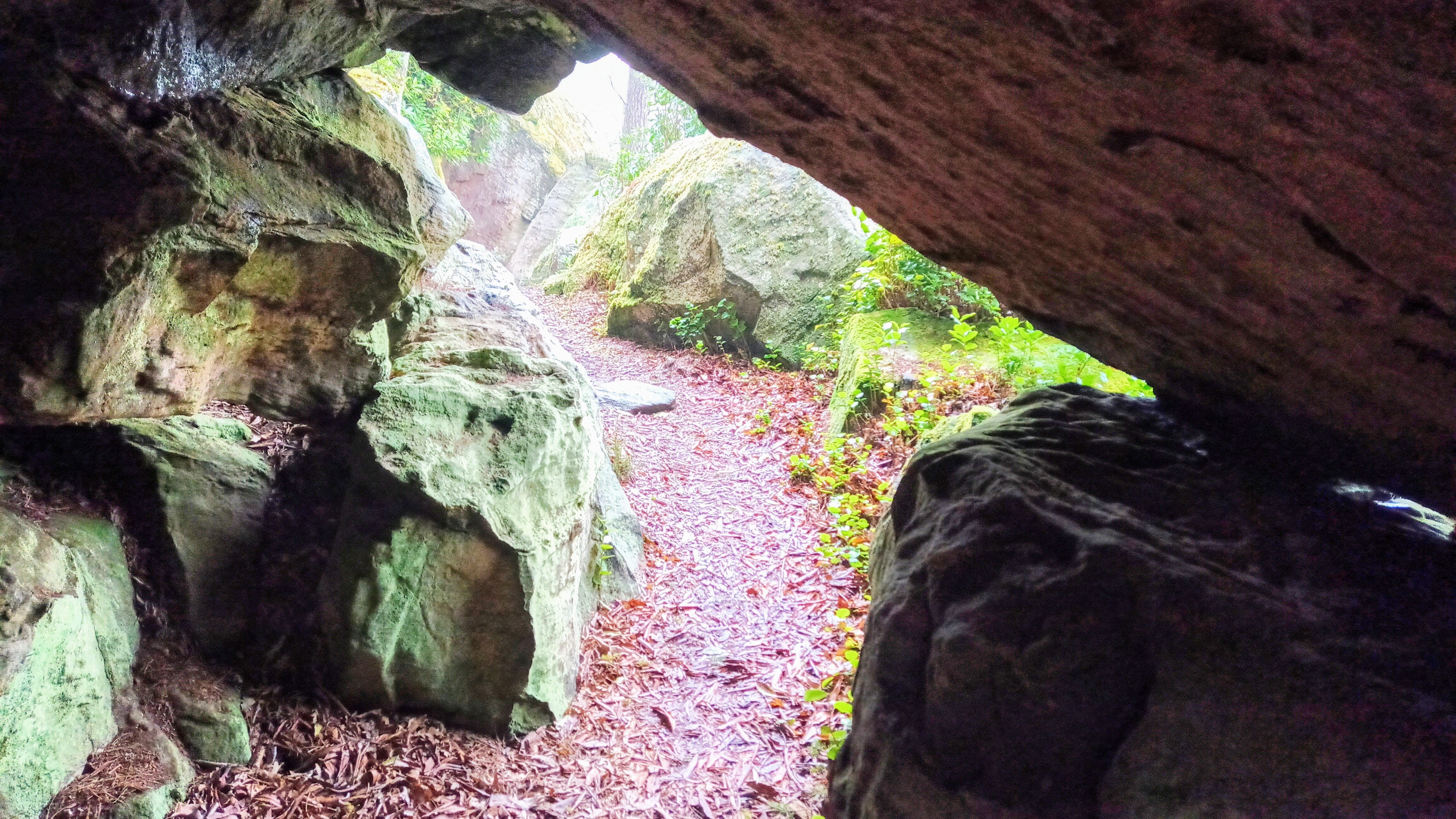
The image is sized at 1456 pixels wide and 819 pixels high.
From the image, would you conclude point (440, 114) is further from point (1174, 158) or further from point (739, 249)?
point (1174, 158)

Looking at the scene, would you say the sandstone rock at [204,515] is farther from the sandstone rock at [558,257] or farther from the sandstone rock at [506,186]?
the sandstone rock at [506,186]

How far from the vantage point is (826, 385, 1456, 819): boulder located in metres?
1.81

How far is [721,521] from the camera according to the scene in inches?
267

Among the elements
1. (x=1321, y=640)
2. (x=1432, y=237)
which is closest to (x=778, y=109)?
(x=1432, y=237)

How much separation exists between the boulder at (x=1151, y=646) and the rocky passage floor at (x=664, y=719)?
1.53m

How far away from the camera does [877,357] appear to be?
25.0ft

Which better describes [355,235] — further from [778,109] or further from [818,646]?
[818,646]

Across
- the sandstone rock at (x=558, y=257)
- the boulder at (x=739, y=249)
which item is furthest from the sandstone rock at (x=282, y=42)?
the sandstone rock at (x=558, y=257)

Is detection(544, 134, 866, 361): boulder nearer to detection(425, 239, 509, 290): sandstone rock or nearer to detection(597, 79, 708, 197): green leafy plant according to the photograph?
detection(597, 79, 708, 197): green leafy plant

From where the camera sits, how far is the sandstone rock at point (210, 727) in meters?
3.29

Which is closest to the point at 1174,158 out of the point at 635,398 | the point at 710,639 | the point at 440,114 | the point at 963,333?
the point at 710,639

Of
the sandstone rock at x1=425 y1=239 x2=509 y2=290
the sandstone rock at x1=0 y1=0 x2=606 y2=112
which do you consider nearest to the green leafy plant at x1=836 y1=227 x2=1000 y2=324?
the sandstone rock at x1=425 y1=239 x2=509 y2=290

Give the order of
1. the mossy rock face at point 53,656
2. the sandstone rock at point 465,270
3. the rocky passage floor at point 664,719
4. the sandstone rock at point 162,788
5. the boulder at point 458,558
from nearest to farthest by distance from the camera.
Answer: the mossy rock face at point 53,656 → the sandstone rock at point 162,788 → the rocky passage floor at point 664,719 → the boulder at point 458,558 → the sandstone rock at point 465,270

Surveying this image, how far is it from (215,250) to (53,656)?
5.72ft
